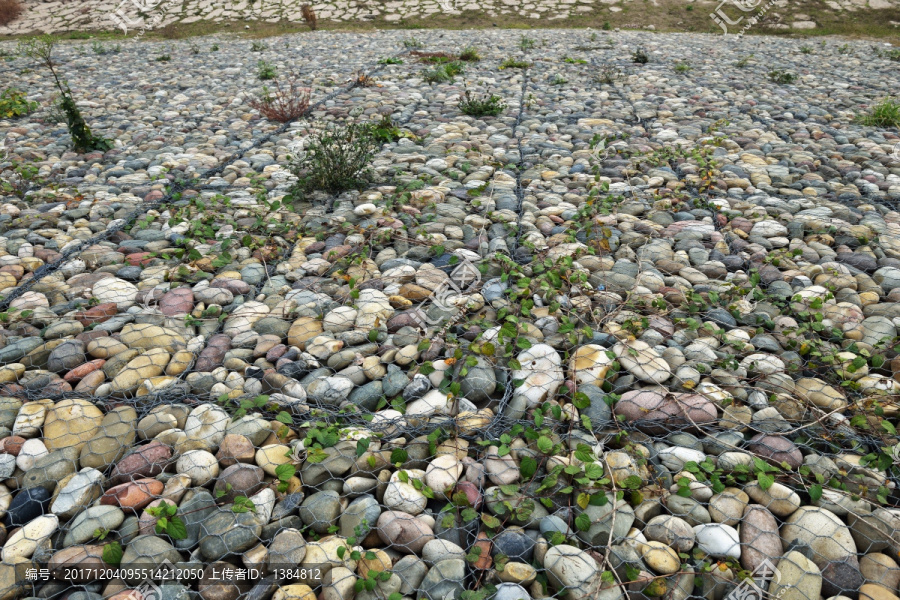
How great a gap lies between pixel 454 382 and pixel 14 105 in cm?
650

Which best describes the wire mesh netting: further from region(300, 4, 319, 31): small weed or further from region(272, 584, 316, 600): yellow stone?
region(300, 4, 319, 31): small weed

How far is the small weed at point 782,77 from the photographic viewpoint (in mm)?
6547

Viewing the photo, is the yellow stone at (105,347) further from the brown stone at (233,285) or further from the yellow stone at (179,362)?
the brown stone at (233,285)

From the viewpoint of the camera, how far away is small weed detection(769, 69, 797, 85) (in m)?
6.55

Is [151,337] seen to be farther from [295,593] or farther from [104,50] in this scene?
[104,50]

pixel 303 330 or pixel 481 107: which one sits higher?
pixel 481 107

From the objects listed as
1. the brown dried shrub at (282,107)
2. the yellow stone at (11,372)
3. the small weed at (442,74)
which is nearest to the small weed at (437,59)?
the small weed at (442,74)

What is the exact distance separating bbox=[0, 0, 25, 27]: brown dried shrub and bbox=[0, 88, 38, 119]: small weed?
10750 mm

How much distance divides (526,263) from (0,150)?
4.82 meters

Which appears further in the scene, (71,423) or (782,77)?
(782,77)

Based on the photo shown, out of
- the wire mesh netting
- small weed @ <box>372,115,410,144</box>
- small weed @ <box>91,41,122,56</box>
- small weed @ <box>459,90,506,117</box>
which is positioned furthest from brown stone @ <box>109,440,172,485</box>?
small weed @ <box>91,41,122,56</box>

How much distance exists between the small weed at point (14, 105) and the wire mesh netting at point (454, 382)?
7.30 ft

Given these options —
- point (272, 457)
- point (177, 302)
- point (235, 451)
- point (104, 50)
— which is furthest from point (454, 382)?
point (104, 50)

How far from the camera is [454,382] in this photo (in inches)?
82.7
